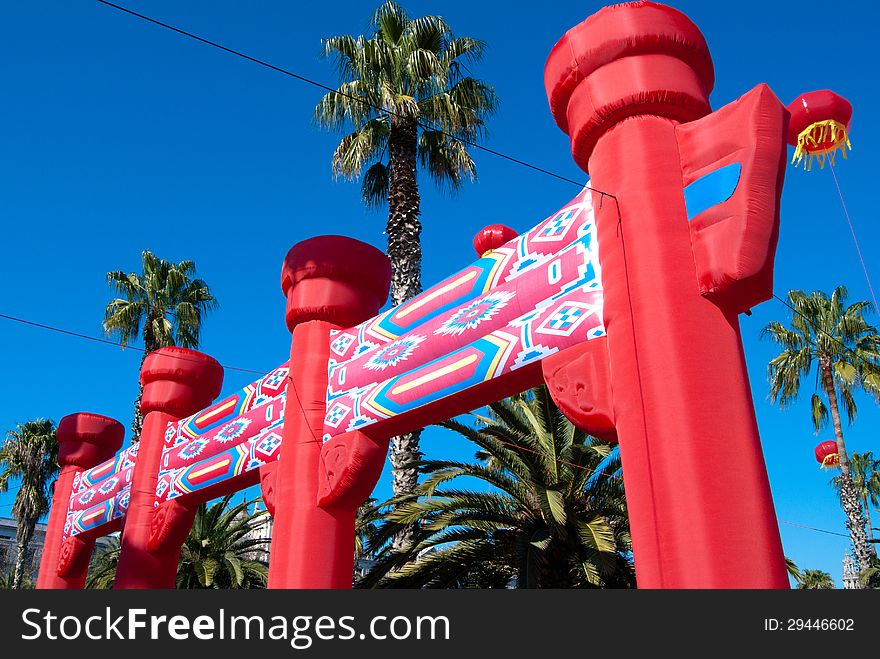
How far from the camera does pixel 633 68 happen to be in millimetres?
5676

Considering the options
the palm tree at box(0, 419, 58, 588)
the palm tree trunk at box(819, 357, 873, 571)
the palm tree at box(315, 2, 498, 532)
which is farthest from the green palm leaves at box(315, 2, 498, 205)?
the palm tree at box(0, 419, 58, 588)

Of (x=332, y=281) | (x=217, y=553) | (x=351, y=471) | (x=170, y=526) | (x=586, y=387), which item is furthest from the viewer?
(x=217, y=553)

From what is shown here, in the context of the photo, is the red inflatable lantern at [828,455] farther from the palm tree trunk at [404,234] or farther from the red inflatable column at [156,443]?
the red inflatable column at [156,443]

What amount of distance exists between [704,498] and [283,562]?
4278 millimetres

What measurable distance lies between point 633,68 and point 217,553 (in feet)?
45.9

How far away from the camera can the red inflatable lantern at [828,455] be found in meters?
21.4

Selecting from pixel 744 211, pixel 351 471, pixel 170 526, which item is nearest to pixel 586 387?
pixel 744 211

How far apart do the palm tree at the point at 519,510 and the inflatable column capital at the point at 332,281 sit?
234cm

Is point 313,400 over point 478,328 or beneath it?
over

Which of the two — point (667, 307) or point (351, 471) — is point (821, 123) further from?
point (351, 471)

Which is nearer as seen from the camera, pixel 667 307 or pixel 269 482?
pixel 667 307


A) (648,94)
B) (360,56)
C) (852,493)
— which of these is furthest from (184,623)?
Answer: (852,493)

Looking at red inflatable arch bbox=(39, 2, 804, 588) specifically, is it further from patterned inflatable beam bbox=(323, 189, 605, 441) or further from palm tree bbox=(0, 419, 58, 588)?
palm tree bbox=(0, 419, 58, 588)

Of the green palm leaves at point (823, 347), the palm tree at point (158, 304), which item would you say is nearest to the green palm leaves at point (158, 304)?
the palm tree at point (158, 304)
